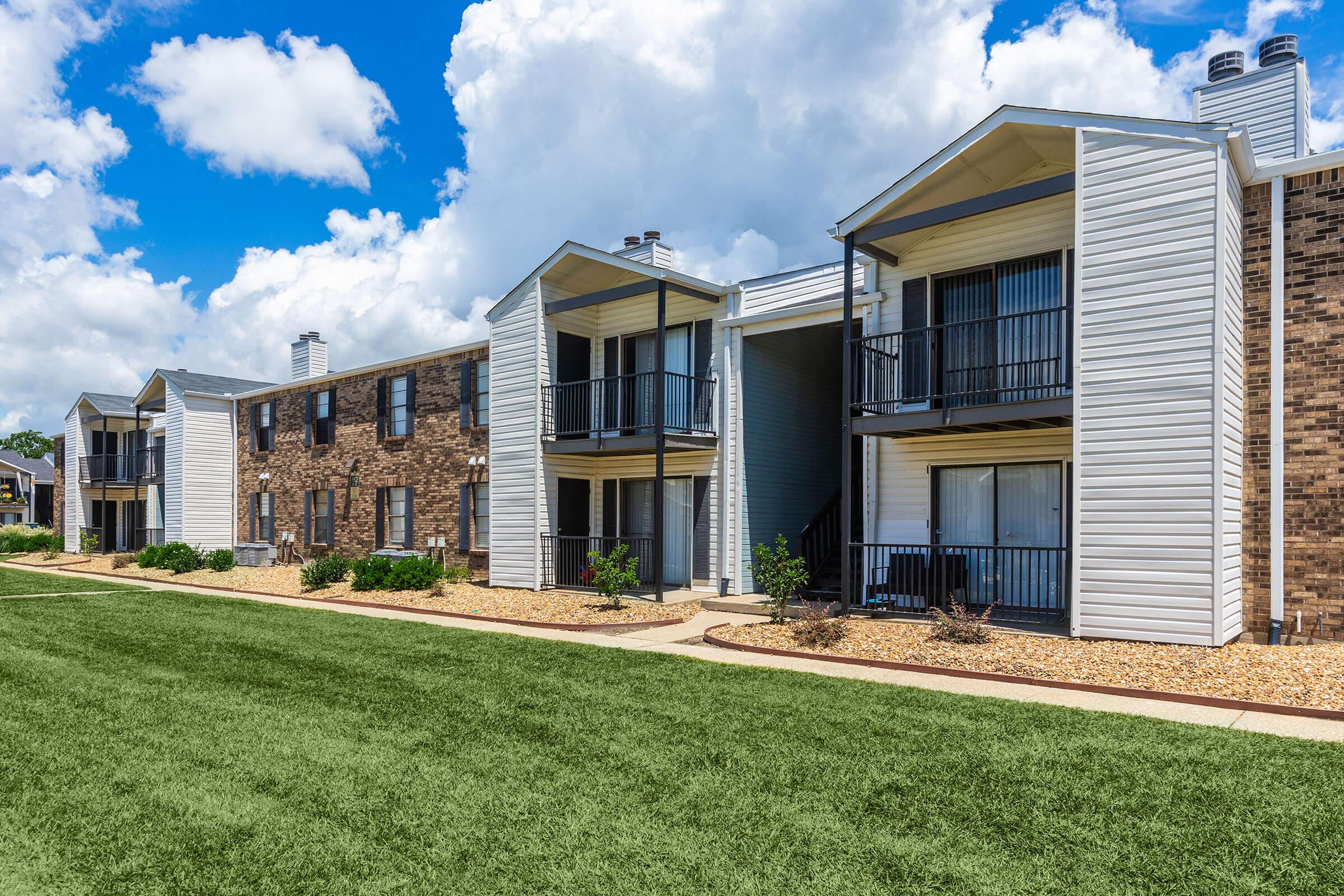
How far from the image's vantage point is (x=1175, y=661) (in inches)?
333

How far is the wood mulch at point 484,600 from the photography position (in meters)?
13.0

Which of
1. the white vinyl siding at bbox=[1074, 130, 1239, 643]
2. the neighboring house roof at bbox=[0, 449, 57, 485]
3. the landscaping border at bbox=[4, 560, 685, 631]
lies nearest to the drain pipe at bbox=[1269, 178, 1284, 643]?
the white vinyl siding at bbox=[1074, 130, 1239, 643]

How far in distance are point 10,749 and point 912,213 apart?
11617mm

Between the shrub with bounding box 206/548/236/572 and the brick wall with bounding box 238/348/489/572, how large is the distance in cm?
184

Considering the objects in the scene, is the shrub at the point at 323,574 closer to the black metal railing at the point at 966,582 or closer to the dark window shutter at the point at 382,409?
the dark window shutter at the point at 382,409

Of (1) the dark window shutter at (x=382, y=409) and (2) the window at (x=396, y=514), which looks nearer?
(2) the window at (x=396, y=514)

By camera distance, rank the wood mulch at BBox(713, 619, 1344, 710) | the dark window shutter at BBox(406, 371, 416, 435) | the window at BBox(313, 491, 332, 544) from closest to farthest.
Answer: the wood mulch at BBox(713, 619, 1344, 710) < the dark window shutter at BBox(406, 371, 416, 435) < the window at BBox(313, 491, 332, 544)

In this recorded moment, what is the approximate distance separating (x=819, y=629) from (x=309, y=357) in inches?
832

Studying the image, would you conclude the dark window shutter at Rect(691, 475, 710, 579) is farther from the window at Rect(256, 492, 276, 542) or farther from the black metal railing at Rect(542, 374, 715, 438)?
the window at Rect(256, 492, 276, 542)

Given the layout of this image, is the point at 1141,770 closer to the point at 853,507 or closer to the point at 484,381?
the point at 853,507

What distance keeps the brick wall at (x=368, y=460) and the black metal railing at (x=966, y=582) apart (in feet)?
31.5

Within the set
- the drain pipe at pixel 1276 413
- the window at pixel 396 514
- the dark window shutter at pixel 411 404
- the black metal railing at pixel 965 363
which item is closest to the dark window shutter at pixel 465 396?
the dark window shutter at pixel 411 404

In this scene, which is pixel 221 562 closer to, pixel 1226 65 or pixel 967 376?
pixel 967 376

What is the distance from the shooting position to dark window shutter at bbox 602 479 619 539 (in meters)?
17.3
